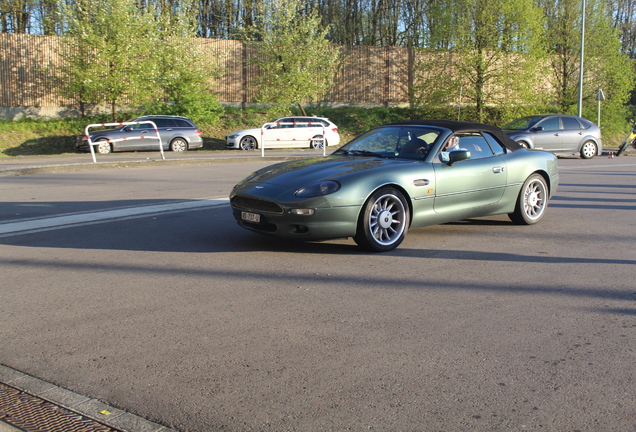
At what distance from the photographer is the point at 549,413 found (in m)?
3.19

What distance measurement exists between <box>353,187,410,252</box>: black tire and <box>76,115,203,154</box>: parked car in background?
19.2m

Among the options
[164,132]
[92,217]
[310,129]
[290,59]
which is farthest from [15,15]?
[92,217]

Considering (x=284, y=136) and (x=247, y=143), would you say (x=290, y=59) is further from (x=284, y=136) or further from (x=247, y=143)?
(x=247, y=143)

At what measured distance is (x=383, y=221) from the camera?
22.4 ft

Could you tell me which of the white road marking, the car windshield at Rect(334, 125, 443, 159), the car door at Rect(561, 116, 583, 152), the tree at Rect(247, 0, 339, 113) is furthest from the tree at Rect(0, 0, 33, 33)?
the car windshield at Rect(334, 125, 443, 159)

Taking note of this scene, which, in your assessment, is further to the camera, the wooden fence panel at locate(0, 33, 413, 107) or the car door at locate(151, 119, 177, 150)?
the wooden fence panel at locate(0, 33, 413, 107)

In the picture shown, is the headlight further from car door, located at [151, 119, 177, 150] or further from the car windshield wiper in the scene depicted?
car door, located at [151, 119, 177, 150]

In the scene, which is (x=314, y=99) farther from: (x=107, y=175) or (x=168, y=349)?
(x=168, y=349)

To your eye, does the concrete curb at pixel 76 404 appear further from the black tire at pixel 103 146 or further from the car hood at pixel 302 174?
the black tire at pixel 103 146

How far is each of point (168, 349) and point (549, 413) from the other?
227 cm

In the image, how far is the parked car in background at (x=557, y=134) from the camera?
21.3 metres

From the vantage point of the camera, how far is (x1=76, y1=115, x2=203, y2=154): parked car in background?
25.0m

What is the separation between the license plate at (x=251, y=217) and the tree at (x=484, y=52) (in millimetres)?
28697

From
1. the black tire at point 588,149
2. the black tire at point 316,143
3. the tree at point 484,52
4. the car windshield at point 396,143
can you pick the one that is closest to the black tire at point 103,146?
Result: the black tire at point 316,143
